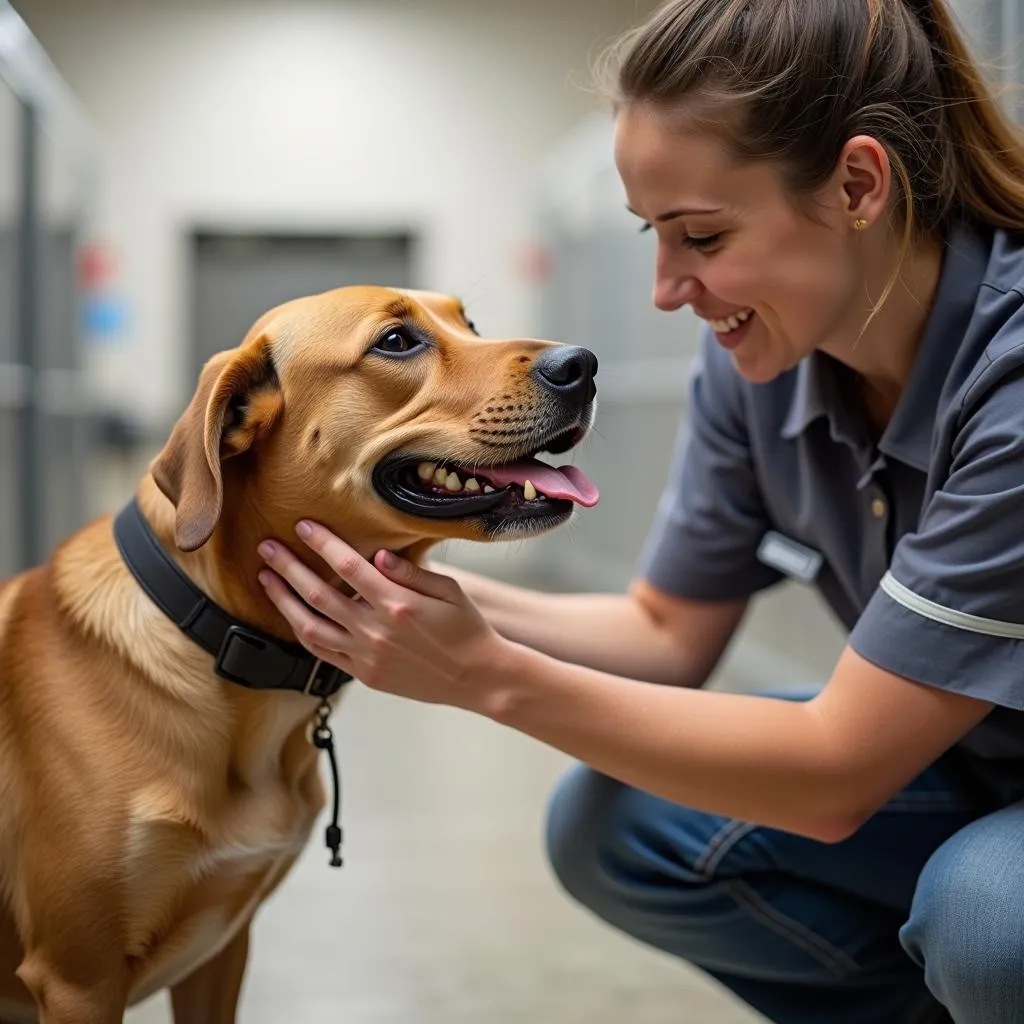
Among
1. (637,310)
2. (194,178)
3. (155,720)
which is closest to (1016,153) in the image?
(155,720)

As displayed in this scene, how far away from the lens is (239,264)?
8.96 m

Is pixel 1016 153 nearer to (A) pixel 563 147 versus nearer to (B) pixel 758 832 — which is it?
(B) pixel 758 832

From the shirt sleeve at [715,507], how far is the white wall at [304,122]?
23.2 ft

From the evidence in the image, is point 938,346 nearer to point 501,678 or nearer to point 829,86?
point 829,86

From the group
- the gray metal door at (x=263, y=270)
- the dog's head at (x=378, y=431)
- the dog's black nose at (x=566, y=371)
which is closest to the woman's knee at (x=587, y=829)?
the dog's head at (x=378, y=431)

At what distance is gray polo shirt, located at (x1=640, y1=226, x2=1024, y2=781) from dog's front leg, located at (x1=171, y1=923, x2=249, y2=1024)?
767 millimetres

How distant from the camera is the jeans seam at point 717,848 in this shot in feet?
5.39

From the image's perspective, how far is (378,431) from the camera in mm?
1384

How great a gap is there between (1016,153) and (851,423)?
14.3 inches

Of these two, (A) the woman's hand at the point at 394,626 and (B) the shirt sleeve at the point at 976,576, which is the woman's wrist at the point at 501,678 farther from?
(B) the shirt sleeve at the point at 976,576

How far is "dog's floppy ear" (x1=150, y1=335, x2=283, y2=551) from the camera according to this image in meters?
1.26

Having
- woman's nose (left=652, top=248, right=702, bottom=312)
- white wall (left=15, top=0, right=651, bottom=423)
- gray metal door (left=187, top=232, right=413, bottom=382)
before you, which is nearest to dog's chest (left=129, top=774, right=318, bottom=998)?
woman's nose (left=652, top=248, right=702, bottom=312)

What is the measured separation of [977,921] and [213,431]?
94cm

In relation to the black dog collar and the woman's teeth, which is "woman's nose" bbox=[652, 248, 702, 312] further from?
the black dog collar
